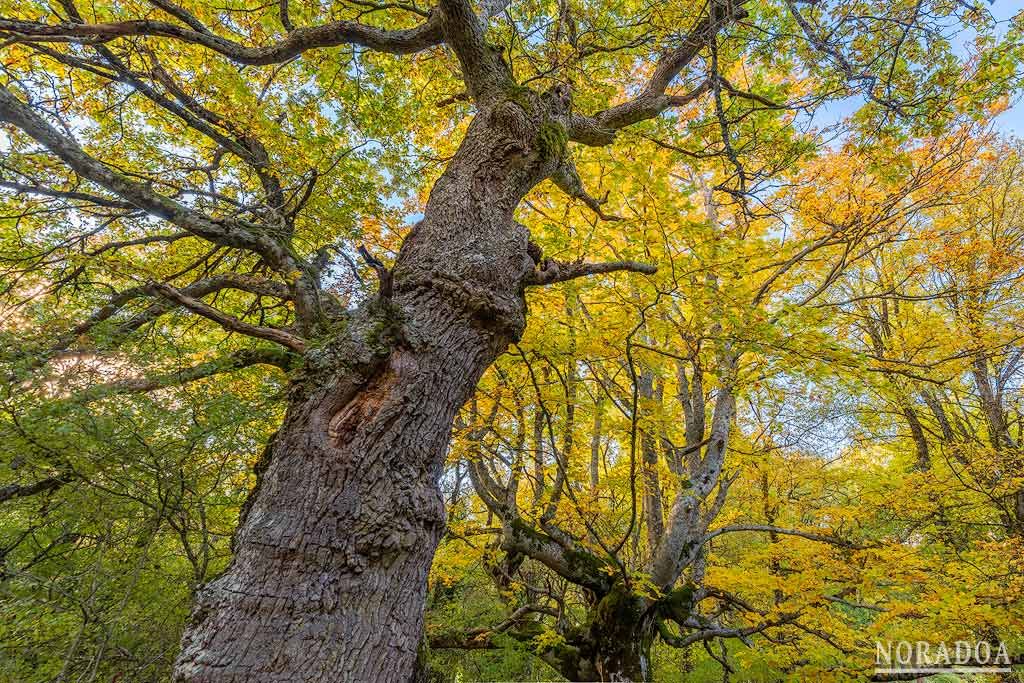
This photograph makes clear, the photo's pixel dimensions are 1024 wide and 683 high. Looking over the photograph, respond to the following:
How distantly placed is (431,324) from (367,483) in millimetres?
645

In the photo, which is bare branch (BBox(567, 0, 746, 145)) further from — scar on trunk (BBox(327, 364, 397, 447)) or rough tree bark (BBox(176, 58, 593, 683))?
scar on trunk (BBox(327, 364, 397, 447))

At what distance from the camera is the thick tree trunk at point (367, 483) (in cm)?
108

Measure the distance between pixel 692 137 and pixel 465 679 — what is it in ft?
22.6

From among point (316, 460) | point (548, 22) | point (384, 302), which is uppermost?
point (548, 22)

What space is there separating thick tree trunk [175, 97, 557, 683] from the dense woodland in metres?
0.01

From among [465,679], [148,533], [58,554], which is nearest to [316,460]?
[148,533]

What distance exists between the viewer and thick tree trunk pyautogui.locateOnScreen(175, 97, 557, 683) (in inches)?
42.7

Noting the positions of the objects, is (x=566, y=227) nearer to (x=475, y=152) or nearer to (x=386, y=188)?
(x=386, y=188)

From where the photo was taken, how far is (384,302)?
1615mm

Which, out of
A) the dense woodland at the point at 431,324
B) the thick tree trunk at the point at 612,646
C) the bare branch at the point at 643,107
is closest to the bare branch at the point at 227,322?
the dense woodland at the point at 431,324

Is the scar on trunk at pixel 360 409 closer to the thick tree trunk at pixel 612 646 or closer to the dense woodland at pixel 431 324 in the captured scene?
the dense woodland at pixel 431 324

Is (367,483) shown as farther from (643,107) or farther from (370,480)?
(643,107)

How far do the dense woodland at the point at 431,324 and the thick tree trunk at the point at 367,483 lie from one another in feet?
0.04

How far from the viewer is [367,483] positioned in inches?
52.1
